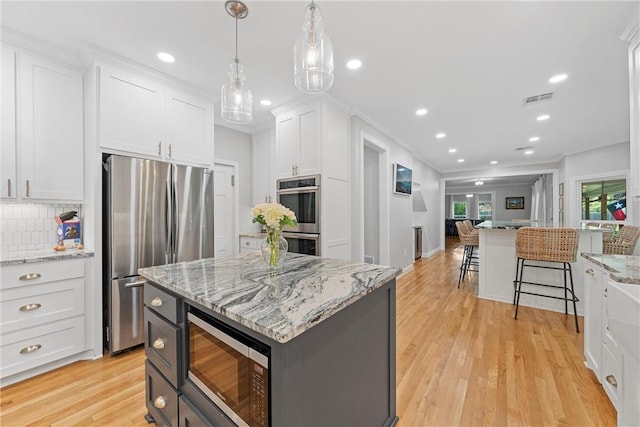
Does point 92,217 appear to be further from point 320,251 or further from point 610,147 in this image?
point 610,147

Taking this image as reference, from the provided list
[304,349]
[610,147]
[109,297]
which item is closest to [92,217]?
[109,297]

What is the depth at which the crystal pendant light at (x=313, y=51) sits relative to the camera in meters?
1.30

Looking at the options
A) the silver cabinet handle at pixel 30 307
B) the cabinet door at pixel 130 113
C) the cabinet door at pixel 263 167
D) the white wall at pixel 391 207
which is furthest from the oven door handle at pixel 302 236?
the silver cabinet handle at pixel 30 307

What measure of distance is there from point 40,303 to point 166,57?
2311 mm

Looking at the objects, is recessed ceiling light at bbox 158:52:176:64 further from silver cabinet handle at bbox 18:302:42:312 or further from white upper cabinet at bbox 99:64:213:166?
silver cabinet handle at bbox 18:302:42:312

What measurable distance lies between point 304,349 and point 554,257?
129 inches

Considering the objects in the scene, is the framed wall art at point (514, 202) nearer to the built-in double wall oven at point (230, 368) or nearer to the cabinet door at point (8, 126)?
the built-in double wall oven at point (230, 368)

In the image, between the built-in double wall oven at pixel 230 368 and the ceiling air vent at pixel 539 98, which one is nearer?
the built-in double wall oven at pixel 230 368

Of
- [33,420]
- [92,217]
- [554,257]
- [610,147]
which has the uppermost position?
[610,147]

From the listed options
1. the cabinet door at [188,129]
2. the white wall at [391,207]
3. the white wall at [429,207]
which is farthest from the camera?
the white wall at [429,207]

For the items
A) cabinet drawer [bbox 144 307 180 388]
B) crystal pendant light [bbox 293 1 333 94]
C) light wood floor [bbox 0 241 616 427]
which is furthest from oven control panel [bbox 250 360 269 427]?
crystal pendant light [bbox 293 1 333 94]

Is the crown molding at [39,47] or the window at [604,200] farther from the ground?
the crown molding at [39,47]

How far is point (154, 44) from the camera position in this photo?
2.13m

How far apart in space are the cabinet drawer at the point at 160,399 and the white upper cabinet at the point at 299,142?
2.33 m
